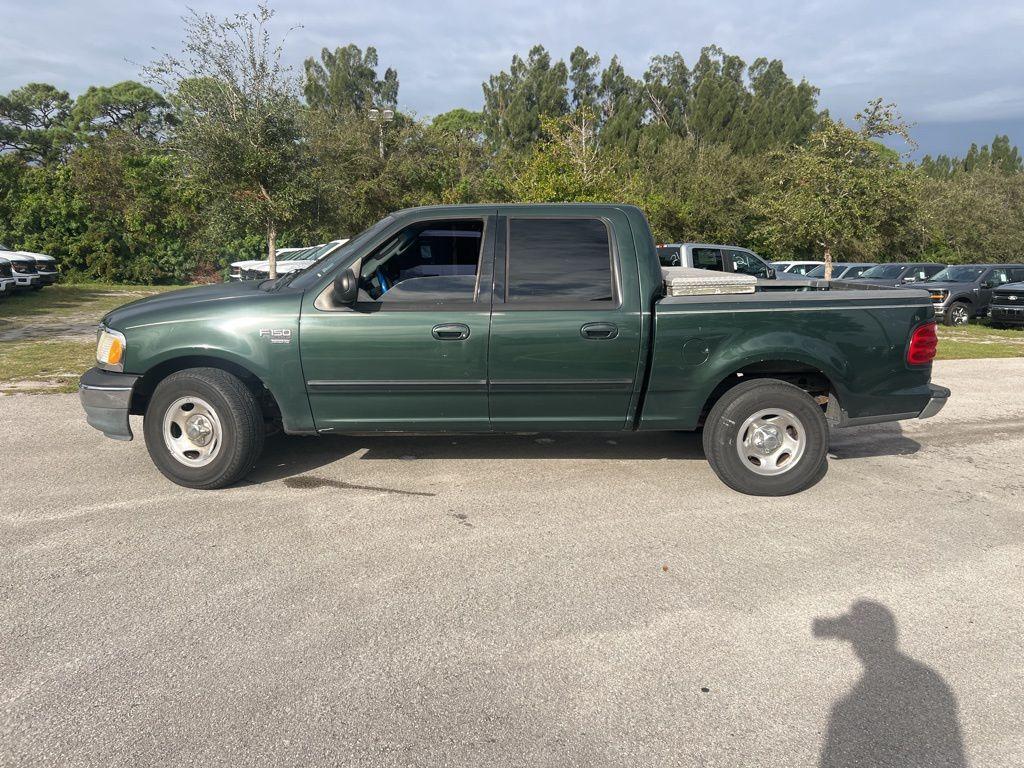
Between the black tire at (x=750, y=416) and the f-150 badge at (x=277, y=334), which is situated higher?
the f-150 badge at (x=277, y=334)

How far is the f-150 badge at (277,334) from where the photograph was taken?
177 inches

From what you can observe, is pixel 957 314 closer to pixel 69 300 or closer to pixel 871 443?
pixel 871 443

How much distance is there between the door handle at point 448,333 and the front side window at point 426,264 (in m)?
0.21

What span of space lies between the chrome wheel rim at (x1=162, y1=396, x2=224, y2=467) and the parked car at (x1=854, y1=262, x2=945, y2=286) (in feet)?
58.1

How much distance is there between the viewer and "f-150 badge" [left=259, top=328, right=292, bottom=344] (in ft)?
14.8

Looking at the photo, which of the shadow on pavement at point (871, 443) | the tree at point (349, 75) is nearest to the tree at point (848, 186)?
the shadow on pavement at point (871, 443)

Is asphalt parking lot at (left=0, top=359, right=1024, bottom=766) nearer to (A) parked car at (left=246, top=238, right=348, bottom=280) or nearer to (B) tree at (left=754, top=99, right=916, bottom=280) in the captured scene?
(B) tree at (left=754, top=99, right=916, bottom=280)

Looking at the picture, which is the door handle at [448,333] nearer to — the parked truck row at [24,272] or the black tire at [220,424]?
the black tire at [220,424]

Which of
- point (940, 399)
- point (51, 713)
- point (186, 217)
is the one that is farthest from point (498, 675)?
point (186, 217)

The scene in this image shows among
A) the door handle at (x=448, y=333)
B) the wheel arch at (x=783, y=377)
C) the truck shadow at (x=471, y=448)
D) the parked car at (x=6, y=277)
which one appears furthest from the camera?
the parked car at (x=6, y=277)

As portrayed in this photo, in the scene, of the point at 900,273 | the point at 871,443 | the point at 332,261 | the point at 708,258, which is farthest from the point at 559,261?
the point at 900,273

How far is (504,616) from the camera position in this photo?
10.4ft

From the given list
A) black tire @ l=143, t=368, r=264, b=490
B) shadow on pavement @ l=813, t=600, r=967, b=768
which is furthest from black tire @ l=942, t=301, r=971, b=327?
black tire @ l=143, t=368, r=264, b=490

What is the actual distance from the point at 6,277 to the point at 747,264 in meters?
17.2
